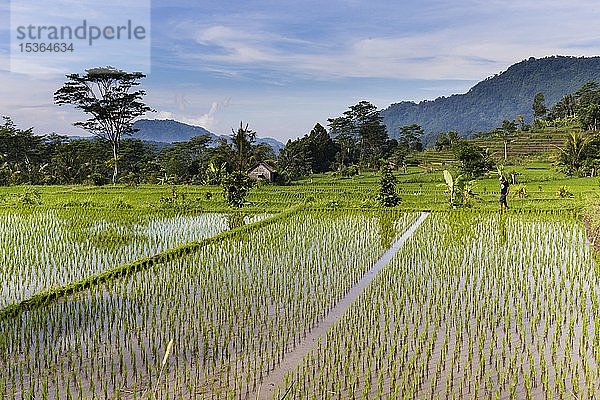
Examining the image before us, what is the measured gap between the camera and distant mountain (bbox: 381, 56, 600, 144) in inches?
6132

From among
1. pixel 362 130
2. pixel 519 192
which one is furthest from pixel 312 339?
pixel 362 130

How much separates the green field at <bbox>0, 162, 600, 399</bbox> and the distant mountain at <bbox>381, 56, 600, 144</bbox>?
473 feet

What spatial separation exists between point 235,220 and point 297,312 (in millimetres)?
7957

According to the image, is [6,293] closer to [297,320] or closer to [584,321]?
[297,320]

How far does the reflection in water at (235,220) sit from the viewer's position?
12680 millimetres

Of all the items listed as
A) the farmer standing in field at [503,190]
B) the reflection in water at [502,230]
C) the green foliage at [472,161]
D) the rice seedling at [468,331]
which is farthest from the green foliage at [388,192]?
the green foliage at [472,161]

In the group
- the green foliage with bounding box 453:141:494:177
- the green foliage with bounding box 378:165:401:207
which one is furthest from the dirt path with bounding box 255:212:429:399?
the green foliage with bounding box 453:141:494:177

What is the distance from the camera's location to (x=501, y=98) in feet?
555

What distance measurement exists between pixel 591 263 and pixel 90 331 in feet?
22.9

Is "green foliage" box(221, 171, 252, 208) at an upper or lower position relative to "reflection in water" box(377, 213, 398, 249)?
upper

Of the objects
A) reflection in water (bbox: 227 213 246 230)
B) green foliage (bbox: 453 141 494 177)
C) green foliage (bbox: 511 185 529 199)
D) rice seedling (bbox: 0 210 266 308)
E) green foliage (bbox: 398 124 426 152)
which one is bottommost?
rice seedling (bbox: 0 210 266 308)

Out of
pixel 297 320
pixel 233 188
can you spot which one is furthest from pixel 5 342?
pixel 233 188

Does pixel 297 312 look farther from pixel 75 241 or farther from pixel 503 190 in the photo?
pixel 503 190

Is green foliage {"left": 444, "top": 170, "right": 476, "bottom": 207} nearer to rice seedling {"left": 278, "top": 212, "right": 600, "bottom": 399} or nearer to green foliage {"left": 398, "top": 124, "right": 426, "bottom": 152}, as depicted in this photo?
rice seedling {"left": 278, "top": 212, "right": 600, "bottom": 399}
